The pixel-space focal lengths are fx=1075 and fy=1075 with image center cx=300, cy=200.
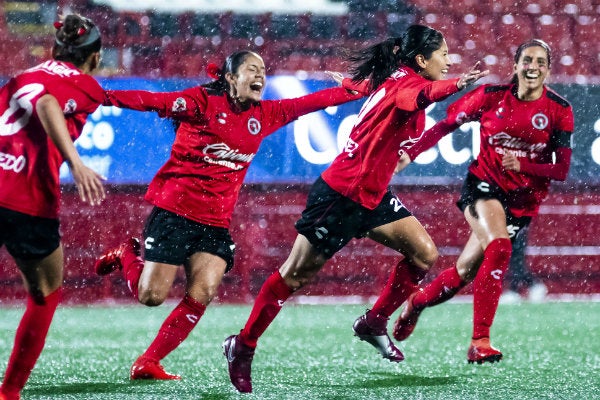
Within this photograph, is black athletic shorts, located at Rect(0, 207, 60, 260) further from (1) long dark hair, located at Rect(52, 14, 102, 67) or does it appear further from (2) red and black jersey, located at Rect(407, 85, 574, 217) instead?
(2) red and black jersey, located at Rect(407, 85, 574, 217)

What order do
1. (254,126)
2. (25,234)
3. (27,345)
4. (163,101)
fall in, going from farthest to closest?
(254,126), (163,101), (27,345), (25,234)

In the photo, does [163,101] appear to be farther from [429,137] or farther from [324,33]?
[324,33]

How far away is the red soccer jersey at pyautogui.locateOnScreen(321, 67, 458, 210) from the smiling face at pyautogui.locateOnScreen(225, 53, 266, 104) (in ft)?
1.59

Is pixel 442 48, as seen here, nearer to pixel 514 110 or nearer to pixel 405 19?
pixel 514 110

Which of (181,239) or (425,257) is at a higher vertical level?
(425,257)

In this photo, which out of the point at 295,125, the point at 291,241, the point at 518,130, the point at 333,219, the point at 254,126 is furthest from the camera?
the point at 291,241

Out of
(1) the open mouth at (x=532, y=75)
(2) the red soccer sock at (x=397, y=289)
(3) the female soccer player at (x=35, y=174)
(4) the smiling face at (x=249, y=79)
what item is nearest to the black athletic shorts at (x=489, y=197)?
(2) the red soccer sock at (x=397, y=289)

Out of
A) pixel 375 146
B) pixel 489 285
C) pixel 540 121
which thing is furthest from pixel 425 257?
pixel 540 121

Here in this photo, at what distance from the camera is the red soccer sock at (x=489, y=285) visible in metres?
4.82

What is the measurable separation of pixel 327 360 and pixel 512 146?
1.46 m

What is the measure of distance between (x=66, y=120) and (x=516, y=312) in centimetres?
571

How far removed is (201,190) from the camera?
4.80 meters

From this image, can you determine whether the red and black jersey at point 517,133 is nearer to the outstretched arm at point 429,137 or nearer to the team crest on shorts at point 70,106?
the outstretched arm at point 429,137

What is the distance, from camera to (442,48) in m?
4.83
